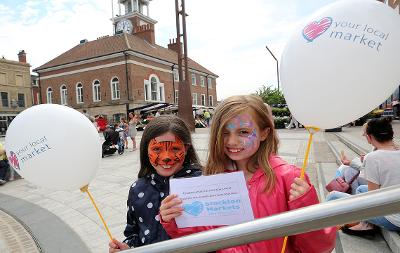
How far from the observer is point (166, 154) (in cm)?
180

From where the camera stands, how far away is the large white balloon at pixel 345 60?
1.35m

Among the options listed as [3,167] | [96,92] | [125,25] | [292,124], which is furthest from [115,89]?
[3,167]

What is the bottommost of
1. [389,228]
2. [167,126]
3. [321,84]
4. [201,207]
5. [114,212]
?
[114,212]

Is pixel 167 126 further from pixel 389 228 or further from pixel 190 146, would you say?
pixel 389 228

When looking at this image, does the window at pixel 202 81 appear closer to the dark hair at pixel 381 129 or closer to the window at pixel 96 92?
the window at pixel 96 92

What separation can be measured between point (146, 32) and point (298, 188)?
36054mm

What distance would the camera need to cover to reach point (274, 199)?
4.65 ft

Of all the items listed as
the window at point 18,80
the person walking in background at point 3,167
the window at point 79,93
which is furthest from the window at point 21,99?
the person walking in background at point 3,167

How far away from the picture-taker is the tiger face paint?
1.80 m

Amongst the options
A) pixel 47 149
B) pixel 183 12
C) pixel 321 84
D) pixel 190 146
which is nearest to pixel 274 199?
pixel 321 84

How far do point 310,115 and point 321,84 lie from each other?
168mm

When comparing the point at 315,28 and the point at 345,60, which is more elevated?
the point at 315,28

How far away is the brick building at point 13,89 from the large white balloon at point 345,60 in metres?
39.4

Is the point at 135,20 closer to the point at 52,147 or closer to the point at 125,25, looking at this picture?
the point at 125,25
